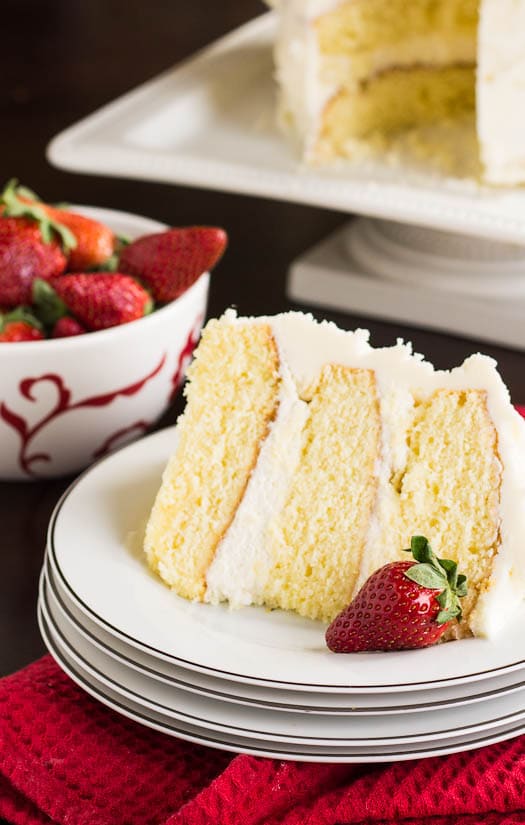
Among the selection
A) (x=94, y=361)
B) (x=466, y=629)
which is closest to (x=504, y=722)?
(x=466, y=629)

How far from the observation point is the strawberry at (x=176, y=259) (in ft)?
4.04

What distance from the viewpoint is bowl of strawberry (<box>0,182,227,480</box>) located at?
3.79ft

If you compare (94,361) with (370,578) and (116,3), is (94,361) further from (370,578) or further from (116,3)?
(116,3)

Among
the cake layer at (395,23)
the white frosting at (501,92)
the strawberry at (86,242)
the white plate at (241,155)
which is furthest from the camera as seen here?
the cake layer at (395,23)

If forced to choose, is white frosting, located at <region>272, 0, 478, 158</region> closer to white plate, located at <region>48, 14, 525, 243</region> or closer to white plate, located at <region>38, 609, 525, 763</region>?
white plate, located at <region>48, 14, 525, 243</region>

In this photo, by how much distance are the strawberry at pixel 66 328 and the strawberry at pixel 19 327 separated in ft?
0.05

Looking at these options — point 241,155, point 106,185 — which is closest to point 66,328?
point 241,155

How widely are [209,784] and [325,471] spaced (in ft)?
0.79

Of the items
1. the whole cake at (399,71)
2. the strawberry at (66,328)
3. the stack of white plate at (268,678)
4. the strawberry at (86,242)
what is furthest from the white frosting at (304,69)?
the stack of white plate at (268,678)

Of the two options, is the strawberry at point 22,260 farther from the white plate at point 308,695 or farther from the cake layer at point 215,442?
the white plate at point 308,695

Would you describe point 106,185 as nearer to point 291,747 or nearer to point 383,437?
point 383,437

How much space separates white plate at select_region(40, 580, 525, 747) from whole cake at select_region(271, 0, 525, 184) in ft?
3.03

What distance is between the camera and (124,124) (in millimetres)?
1645

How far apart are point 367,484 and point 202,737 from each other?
0.22 metres
